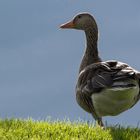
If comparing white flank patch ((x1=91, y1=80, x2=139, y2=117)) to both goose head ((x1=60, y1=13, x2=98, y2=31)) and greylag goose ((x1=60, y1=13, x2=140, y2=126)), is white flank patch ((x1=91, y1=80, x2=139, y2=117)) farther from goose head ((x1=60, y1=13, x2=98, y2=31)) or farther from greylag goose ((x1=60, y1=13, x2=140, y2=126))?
goose head ((x1=60, y1=13, x2=98, y2=31))

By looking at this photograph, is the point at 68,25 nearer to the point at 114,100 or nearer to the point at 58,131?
the point at 114,100

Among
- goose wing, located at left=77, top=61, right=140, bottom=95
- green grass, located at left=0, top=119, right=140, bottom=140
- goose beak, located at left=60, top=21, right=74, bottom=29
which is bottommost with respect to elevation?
green grass, located at left=0, top=119, right=140, bottom=140

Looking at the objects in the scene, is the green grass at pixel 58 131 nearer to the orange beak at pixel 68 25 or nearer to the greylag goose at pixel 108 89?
the greylag goose at pixel 108 89

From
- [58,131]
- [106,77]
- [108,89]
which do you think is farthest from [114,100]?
[58,131]

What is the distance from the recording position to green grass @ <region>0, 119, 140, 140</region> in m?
10.6

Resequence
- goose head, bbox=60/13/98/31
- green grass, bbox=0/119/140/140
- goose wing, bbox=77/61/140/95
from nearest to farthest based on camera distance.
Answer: green grass, bbox=0/119/140/140, goose wing, bbox=77/61/140/95, goose head, bbox=60/13/98/31

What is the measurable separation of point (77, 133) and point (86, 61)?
2.97 m

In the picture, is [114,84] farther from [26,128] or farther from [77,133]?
[26,128]

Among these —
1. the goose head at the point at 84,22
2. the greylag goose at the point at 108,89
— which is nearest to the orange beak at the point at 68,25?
the goose head at the point at 84,22

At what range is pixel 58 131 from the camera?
36.4 feet

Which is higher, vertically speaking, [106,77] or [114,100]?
[106,77]

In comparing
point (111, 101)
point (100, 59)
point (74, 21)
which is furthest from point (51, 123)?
point (74, 21)

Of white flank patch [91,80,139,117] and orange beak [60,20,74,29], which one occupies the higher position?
orange beak [60,20,74,29]

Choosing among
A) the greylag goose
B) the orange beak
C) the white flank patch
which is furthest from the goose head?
the white flank patch
